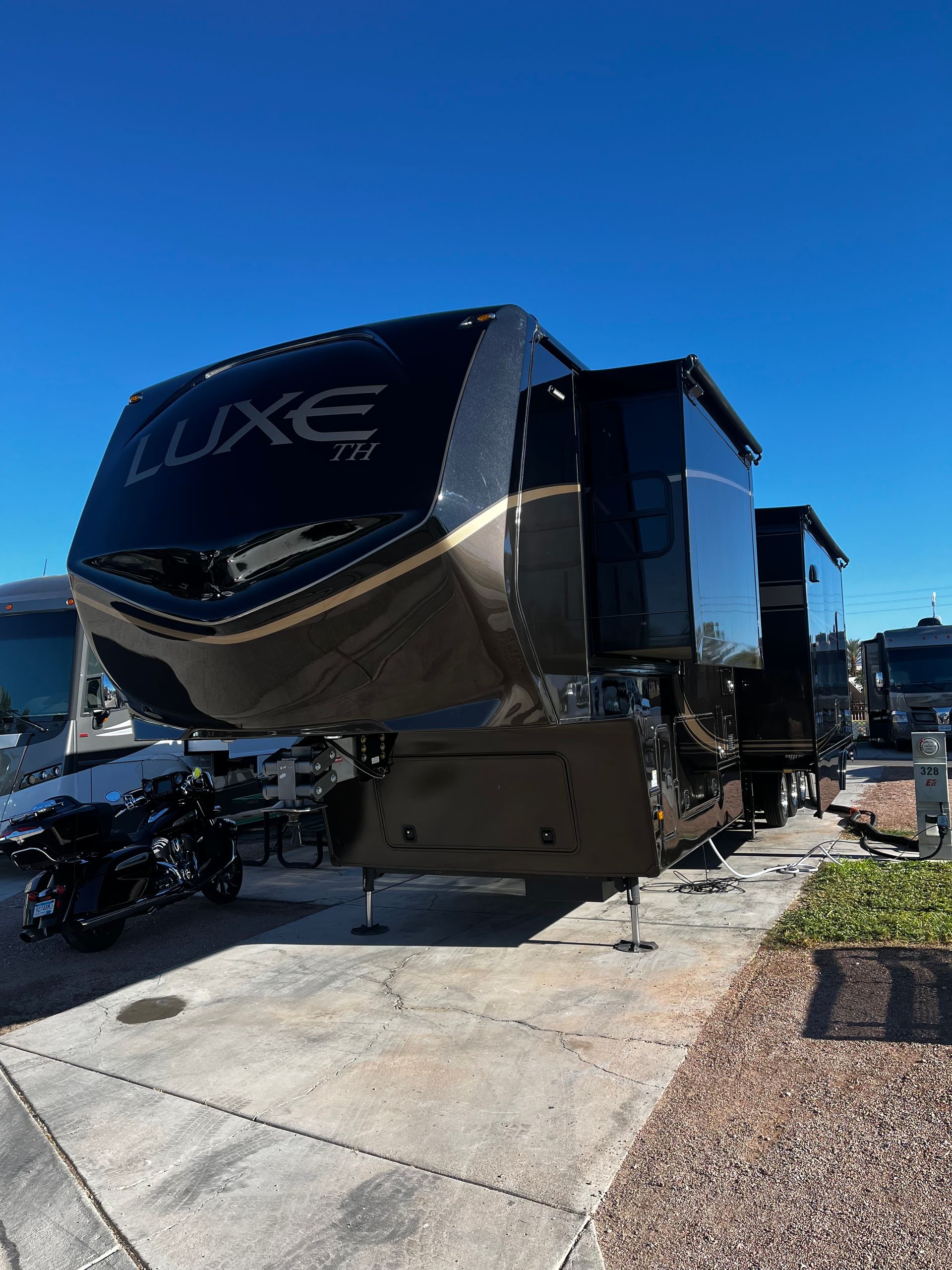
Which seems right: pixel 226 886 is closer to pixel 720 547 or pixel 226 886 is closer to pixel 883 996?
pixel 720 547

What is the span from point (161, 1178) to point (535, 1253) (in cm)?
135

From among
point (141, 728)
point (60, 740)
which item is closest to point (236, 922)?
point (141, 728)

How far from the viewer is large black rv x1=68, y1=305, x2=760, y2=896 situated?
371cm

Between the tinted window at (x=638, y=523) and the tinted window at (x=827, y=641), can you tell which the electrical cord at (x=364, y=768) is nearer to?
the tinted window at (x=638, y=523)

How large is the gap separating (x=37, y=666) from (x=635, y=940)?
7041 mm

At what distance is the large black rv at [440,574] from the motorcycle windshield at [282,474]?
0.5 inches

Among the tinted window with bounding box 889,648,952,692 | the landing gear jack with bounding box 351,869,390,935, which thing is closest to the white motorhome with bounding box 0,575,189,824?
the landing gear jack with bounding box 351,869,390,935

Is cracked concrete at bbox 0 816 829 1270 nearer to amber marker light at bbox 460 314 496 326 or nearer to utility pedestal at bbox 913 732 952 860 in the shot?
utility pedestal at bbox 913 732 952 860

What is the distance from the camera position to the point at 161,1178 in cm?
318

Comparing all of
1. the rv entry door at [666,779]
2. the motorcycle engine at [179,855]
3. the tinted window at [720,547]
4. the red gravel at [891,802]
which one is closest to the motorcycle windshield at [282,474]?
the tinted window at [720,547]

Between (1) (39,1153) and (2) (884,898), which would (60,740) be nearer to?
(1) (39,1153)

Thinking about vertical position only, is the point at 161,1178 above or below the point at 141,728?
below

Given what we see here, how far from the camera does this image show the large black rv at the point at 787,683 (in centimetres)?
773

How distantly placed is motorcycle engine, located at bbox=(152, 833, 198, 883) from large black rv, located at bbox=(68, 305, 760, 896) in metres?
2.28
